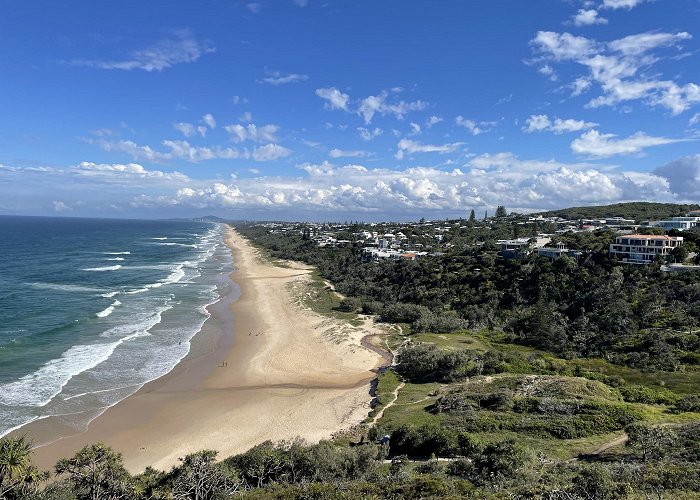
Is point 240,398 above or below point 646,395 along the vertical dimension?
below

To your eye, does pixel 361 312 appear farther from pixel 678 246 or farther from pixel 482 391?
pixel 678 246

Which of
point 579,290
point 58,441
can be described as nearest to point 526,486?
point 58,441

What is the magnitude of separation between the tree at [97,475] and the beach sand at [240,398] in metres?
6.76

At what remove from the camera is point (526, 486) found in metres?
11.9

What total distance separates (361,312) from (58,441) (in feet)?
104

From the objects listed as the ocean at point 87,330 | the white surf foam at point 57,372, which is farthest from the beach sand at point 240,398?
the white surf foam at point 57,372

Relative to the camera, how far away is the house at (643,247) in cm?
4588

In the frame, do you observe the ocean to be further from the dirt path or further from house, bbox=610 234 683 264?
house, bbox=610 234 683 264

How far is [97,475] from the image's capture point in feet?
42.3

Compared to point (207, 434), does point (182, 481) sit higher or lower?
higher

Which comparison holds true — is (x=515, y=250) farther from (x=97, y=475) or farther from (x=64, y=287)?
(x=64, y=287)

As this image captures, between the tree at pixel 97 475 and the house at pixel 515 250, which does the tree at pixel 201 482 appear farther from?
the house at pixel 515 250

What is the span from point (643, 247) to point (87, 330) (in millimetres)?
52811

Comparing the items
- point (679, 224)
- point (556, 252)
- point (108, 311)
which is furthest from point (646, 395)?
point (679, 224)
